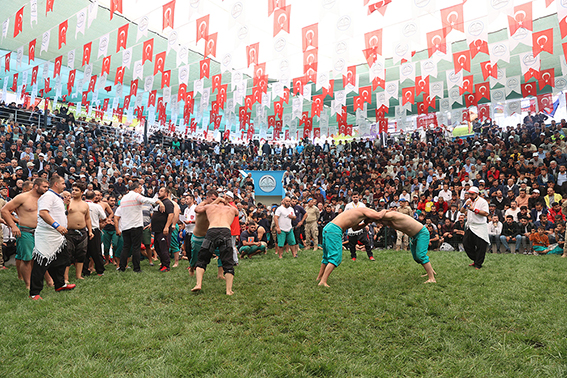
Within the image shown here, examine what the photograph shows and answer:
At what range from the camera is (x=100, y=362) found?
124 inches

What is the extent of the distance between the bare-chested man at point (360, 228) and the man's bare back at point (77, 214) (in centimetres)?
431

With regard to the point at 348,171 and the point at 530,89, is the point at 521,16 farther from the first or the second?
the point at 348,171

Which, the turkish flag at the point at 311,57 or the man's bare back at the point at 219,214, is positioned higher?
the turkish flag at the point at 311,57

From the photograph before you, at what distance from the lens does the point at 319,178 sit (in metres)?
21.2

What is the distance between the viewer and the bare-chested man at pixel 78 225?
6297 millimetres

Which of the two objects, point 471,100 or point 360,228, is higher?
point 471,100

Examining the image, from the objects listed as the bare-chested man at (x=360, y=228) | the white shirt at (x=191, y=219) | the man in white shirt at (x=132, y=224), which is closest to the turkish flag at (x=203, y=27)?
the white shirt at (x=191, y=219)

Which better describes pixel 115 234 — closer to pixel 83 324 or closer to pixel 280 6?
pixel 83 324

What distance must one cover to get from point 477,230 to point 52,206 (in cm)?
766

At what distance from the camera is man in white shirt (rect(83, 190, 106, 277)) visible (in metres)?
6.98

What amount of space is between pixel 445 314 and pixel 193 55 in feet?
60.5

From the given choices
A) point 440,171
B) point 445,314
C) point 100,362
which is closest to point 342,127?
point 440,171

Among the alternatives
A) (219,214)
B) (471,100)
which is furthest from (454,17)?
(471,100)

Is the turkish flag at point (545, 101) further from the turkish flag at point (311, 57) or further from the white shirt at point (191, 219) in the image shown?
the white shirt at point (191, 219)
